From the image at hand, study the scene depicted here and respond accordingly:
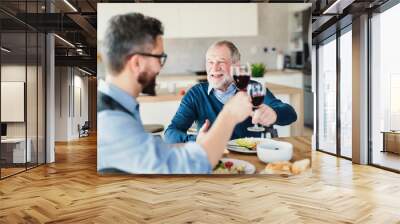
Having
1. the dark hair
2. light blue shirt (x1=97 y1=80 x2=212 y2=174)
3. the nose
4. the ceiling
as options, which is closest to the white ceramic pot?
light blue shirt (x1=97 y1=80 x2=212 y2=174)

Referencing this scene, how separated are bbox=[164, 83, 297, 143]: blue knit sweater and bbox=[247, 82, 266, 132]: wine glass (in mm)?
55

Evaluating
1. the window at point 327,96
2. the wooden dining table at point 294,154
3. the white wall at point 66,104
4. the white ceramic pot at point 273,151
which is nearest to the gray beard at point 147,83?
the wooden dining table at point 294,154

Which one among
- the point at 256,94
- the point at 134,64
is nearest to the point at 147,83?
the point at 134,64

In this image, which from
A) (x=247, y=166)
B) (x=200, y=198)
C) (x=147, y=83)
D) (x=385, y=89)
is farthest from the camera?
(x=385, y=89)

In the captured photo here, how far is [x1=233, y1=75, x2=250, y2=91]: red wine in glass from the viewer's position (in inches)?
128

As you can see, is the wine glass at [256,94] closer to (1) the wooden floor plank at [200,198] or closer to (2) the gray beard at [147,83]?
(1) the wooden floor plank at [200,198]

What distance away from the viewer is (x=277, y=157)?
3.39 m

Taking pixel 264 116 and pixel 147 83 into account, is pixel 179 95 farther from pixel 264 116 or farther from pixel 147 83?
pixel 264 116

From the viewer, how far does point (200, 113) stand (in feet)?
11.1

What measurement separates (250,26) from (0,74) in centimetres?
391

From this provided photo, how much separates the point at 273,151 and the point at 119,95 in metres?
1.36

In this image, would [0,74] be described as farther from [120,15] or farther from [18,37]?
[120,15]

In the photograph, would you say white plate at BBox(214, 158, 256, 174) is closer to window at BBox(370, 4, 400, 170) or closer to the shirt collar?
the shirt collar

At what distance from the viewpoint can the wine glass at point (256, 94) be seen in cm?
327
